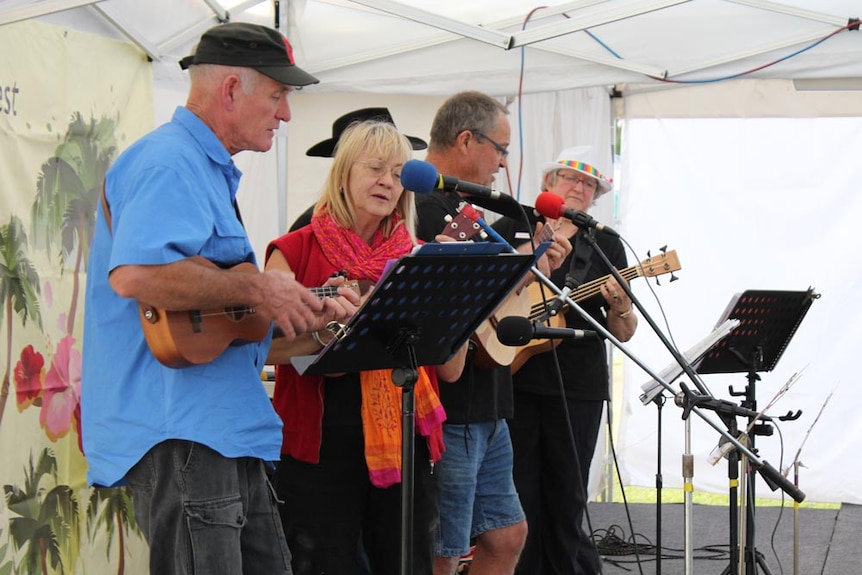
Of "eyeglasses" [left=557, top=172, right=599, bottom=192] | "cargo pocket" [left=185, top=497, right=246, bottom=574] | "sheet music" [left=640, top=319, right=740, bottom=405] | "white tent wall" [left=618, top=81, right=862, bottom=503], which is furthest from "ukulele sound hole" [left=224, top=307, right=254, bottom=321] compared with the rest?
"white tent wall" [left=618, top=81, right=862, bottom=503]

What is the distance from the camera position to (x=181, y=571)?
2424 mm

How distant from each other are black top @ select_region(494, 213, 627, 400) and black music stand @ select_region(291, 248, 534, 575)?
1.89 m

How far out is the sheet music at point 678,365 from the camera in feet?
10.7

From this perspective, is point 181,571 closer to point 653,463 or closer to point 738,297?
point 738,297

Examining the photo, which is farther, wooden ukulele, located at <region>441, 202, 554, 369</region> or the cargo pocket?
wooden ukulele, located at <region>441, 202, 554, 369</region>

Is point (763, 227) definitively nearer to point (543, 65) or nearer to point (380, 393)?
point (543, 65)

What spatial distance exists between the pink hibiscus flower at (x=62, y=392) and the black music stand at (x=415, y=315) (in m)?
1.35

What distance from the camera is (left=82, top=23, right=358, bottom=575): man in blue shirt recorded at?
7.71 feet

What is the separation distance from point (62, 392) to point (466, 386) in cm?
139

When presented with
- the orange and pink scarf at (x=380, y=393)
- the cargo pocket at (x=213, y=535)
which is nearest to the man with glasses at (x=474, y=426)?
the orange and pink scarf at (x=380, y=393)

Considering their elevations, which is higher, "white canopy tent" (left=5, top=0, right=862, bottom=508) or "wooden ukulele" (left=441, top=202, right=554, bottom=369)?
"white canopy tent" (left=5, top=0, right=862, bottom=508)

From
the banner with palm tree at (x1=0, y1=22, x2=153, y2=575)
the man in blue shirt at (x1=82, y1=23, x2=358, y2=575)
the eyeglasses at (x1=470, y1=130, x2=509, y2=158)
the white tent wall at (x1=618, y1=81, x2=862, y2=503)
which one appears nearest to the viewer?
the man in blue shirt at (x1=82, y1=23, x2=358, y2=575)

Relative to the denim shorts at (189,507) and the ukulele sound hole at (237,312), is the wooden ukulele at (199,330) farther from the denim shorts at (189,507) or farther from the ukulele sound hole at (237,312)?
the denim shorts at (189,507)

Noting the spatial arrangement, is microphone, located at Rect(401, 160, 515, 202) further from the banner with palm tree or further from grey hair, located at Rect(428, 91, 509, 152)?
the banner with palm tree
